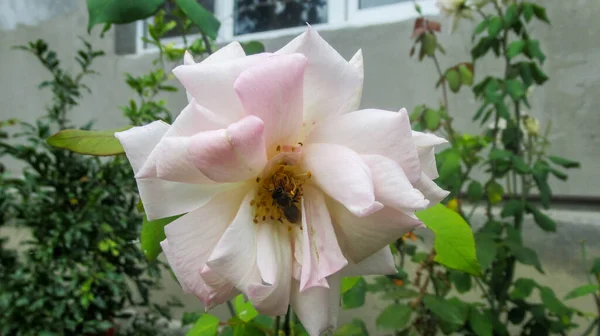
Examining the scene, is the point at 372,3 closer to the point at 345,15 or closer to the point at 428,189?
the point at 345,15

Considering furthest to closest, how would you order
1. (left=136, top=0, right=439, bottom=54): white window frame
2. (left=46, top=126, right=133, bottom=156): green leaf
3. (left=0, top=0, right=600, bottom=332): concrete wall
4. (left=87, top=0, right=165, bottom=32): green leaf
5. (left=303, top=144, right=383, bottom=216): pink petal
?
(left=136, top=0, right=439, bottom=54): white window frame, (left=0, top=0, right=600, bottom=332): concrete wall, (left=87, top=0, right=165, bottom=32): green leaf, (left=46, top=126, right=133, bottom=156): green leaf, (left=303, top=144, right=383, bottom=216): pink petal

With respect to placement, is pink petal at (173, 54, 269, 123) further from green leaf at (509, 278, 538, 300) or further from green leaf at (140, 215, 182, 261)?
green leaf at (509, 278, 538, 300)

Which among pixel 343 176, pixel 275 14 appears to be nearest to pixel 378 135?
pixel 343 176

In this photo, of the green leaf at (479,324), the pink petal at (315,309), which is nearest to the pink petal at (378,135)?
the pink petal at (315,309)

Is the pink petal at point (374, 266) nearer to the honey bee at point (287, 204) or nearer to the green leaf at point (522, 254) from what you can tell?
the honey bee at point (287, 204)

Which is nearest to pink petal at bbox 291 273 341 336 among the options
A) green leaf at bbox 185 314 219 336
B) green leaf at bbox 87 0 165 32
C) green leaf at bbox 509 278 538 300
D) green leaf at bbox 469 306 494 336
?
green leaf at bbox 185 314 219 336

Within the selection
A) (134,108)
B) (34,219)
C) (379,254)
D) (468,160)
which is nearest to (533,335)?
(468,160)
